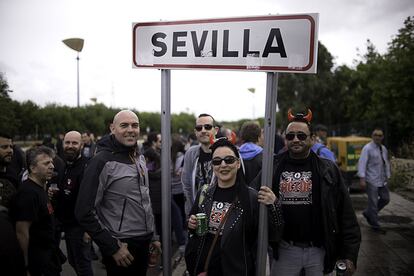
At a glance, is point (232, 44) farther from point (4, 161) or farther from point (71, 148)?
point (71, 148)

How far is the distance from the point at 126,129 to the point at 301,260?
1772 mm

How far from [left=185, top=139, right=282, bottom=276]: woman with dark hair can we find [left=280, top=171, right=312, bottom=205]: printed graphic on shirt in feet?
1.24

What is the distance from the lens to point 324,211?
8.80 ft

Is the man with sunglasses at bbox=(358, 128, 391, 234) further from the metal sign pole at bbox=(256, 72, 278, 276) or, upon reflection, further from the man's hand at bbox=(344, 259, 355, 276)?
the metal sign pole at bbox=(256, 72, 278, 276)

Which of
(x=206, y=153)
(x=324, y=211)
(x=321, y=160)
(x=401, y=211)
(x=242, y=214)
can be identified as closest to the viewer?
(x=242, y=214)

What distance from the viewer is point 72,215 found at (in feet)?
13.9

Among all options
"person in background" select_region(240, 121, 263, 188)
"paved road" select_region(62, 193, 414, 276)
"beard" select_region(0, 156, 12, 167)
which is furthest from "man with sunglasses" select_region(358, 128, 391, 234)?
"beard" select_region(0, 156, 12, 167)

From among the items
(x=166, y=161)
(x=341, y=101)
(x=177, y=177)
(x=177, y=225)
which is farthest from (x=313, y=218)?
(x=341, y=101)

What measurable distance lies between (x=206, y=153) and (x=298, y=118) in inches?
57.6

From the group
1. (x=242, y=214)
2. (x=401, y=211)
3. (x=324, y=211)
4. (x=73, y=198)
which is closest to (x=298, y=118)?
(x=324, y=211)

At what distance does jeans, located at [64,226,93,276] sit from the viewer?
418 centimetres

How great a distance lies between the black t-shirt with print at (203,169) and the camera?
4.02 metres

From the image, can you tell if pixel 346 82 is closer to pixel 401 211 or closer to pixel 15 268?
pixel 401 211

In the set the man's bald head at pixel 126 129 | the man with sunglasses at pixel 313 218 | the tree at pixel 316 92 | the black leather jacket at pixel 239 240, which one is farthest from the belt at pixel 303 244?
the tree at pixel 316 92
